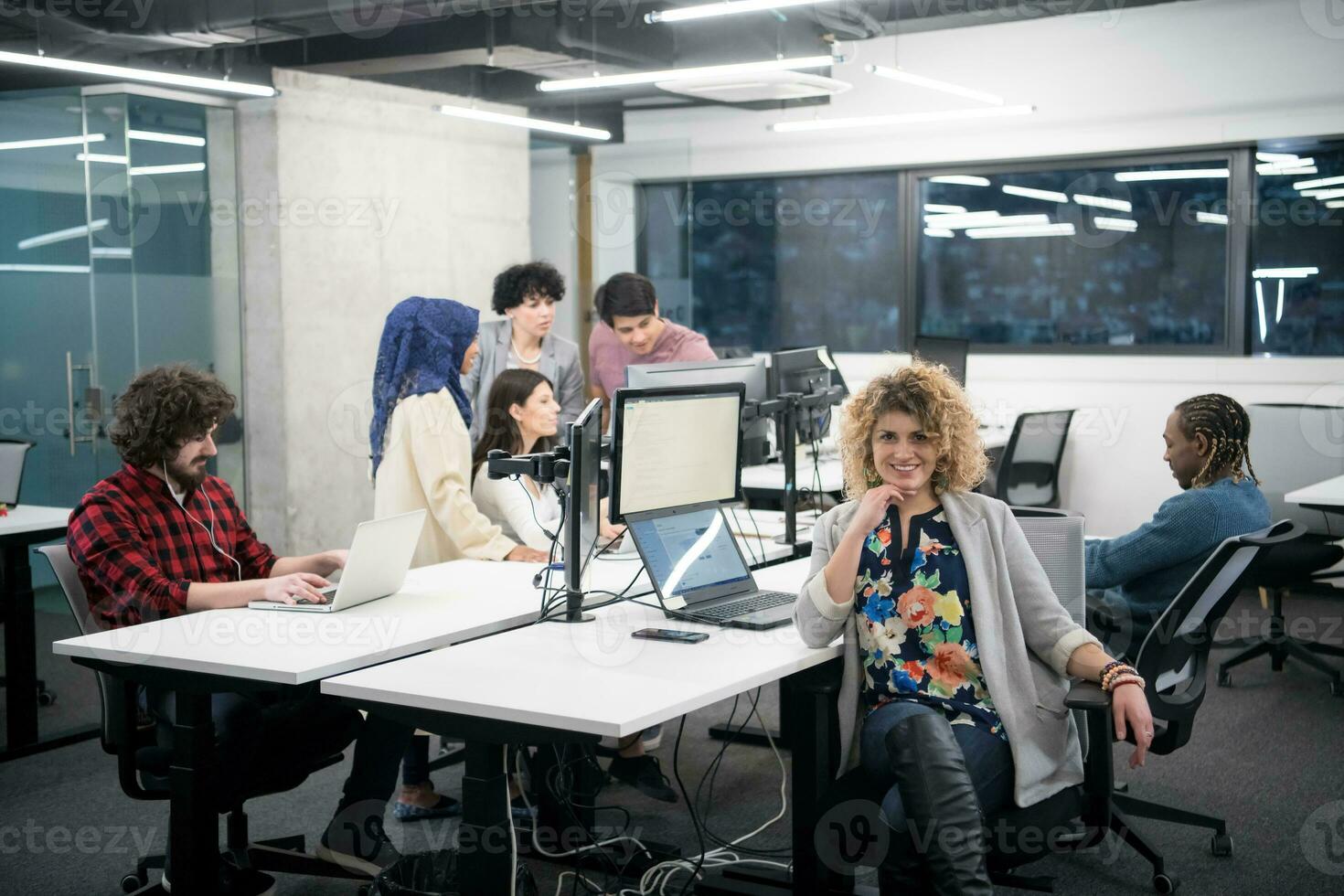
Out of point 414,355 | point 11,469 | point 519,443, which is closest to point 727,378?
point 519,443

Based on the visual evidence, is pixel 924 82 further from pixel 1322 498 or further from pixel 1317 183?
pixel 1322 498

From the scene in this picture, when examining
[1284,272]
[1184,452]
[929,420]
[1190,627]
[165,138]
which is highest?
[165,138]

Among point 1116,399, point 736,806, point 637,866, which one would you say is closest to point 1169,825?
point 736,806

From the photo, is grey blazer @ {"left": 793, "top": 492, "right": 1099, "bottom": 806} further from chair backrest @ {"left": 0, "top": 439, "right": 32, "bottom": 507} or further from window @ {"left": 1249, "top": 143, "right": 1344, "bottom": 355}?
window @ {"left": 1249, "top": 143, "right": 1344, "bottom": 355}

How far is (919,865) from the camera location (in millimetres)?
2232

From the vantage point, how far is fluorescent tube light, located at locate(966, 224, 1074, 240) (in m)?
7.49

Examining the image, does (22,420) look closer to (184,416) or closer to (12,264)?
(12,264)

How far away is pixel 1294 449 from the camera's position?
5449 mm

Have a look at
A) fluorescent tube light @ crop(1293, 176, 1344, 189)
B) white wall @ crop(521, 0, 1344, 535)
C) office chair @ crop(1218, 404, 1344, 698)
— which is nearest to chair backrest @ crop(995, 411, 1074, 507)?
white wall @ crop(521, 0, 1344, 535)

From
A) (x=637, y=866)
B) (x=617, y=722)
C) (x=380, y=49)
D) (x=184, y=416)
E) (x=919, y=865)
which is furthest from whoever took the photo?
(x=380, y=49)

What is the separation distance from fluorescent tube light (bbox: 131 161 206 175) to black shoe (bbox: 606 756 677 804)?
4.00 metres

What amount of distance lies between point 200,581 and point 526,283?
2528 millimetres

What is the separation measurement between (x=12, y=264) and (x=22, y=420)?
726mm

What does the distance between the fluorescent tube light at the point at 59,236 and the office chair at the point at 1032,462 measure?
4383 mm
